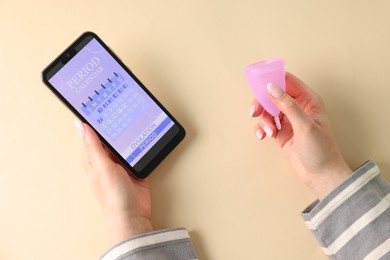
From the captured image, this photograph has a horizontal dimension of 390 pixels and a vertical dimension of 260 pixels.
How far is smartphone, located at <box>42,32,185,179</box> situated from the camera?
2.06 feet

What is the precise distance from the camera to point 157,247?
0.60m

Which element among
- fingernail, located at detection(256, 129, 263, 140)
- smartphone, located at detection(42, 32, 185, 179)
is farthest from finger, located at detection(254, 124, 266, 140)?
smartphone, located at detection(42, 32, 185, 179)

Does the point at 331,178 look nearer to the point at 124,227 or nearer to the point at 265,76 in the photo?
the point at 265,76

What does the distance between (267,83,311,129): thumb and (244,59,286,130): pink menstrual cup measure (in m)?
0.01

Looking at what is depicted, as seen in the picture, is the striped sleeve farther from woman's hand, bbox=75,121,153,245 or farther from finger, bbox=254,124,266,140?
finger, bbox=254,124,266,140

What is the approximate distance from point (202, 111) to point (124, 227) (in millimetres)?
195

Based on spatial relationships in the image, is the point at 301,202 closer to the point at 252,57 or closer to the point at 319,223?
the point at 319,223

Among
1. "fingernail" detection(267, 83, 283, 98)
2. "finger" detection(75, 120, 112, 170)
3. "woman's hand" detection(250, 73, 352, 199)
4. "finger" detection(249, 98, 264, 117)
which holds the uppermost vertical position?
"finger" detection(75, 120, 112, 170)

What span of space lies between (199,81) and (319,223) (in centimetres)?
26

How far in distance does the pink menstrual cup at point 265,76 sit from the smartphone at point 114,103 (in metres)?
0.12

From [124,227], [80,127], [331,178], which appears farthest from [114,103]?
[331,178]

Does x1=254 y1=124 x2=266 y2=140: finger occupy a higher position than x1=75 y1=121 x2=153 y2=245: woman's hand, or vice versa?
x1=75 y1=121 x2=153 y2=245: woman's hand

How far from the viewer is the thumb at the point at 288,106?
1.90ft

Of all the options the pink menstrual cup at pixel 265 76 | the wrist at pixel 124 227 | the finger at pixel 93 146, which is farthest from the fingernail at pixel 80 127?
the pink menstrual cup at pixel 265 76
